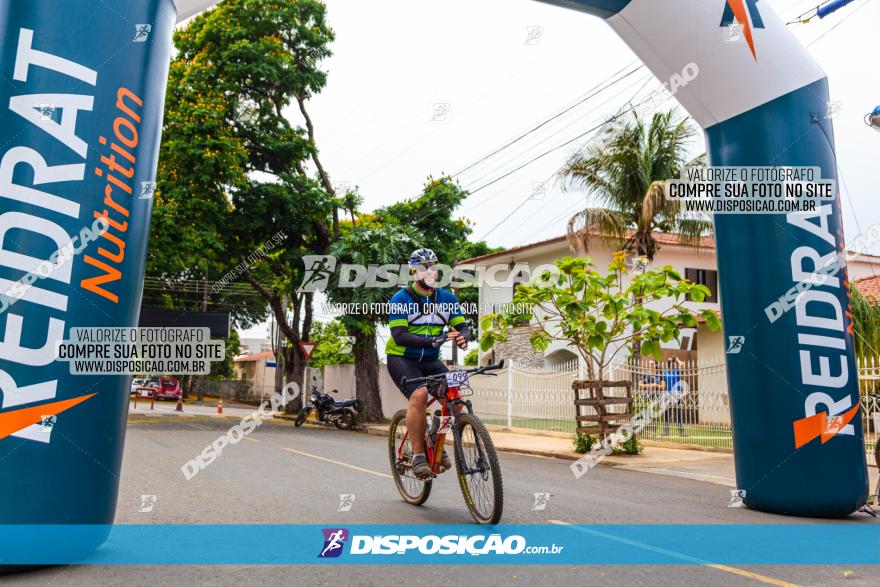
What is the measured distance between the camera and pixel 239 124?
2089 centimetres

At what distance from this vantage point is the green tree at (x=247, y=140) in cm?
1852

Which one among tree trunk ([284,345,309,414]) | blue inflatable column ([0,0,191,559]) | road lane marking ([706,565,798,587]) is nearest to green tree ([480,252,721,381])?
road lane marking ([706,565,798,587])

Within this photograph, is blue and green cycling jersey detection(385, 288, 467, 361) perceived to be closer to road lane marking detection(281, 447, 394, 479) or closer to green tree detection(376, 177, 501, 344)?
road lane marking detection(281, 447, 394, 479)

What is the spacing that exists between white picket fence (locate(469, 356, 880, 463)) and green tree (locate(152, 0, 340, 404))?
7.59m

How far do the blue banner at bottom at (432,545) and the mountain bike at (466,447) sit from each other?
23cm

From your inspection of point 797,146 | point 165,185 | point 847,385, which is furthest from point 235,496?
point 165,185

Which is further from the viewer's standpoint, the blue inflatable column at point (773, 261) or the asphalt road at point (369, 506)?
the blue inflatable column at point (773, 261)

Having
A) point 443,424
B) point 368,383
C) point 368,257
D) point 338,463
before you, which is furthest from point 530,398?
point 443,424

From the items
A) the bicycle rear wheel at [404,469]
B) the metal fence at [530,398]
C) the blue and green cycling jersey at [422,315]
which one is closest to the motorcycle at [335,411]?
the metal fence at [530,398]

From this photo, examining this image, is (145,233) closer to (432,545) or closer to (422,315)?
(422,315)

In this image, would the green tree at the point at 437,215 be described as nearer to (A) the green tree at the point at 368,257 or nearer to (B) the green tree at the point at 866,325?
(A) the green tree at the point at 368,257

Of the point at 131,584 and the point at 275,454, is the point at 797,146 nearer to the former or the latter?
the point at 131,584

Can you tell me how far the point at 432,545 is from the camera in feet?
15.4

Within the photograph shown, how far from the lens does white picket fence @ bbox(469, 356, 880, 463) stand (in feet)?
41.7
